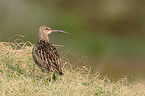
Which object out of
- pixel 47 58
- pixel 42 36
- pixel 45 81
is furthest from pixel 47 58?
pixel 42 36

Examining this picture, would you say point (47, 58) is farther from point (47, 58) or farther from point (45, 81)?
point (45, 81)

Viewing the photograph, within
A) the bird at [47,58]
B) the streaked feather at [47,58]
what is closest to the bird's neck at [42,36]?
the bird at [47,58]

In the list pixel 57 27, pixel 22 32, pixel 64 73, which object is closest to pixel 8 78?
pixel 64 73

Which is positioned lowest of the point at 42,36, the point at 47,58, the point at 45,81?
the point at 45,81

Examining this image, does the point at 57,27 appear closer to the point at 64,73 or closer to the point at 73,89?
the point at 64,73

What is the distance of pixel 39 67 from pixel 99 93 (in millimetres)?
1534

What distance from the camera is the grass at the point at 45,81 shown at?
6523 mm

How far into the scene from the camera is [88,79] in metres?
7.71

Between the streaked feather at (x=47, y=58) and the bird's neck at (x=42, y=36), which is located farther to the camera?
the bird's neck at (x=42, y=36)

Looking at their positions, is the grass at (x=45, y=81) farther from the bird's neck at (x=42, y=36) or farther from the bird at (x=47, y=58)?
the bird's neck at (x=42, y=36)

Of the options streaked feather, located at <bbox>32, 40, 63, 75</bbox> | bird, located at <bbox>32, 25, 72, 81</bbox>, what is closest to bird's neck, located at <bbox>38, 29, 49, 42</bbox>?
bird, located at <bbox>32, 25, 72, 81</bbox>

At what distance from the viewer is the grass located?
6.52 metres

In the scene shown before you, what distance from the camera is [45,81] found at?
7320 millimetres

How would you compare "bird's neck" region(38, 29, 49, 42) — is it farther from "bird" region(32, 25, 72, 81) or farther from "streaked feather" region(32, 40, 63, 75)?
"streaked feather" region(32, 40, 63, 75)
